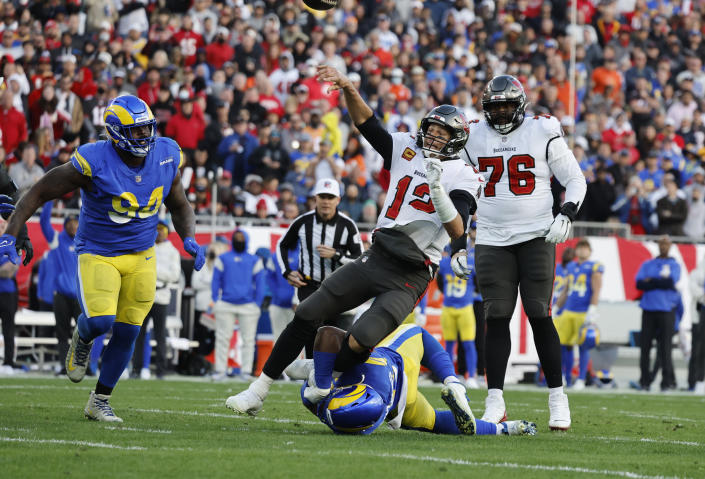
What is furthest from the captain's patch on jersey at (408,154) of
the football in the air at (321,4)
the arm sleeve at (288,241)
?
the arm sleeve at (288,241)

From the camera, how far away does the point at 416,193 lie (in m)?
Result: 6.65

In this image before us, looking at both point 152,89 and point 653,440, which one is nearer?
point 653,440

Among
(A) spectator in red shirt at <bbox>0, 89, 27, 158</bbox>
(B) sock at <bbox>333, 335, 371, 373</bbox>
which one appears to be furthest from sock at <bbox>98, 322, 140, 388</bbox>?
(A) spectator in red shirt at <bbox>0, 89, 27, 158</bbox>

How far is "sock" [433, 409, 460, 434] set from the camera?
6648mm

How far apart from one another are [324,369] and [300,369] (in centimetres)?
38

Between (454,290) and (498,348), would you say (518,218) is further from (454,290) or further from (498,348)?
(454,290)

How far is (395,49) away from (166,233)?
7.74 metres

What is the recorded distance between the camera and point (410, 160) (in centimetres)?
671

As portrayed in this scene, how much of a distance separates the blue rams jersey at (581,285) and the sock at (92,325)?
882 centimetres

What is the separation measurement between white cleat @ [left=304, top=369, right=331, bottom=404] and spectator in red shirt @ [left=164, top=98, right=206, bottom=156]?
10.4m

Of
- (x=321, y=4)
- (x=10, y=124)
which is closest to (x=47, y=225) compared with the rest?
(x=10, y=124)

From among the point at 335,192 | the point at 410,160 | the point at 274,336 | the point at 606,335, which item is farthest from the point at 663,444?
the point at 606,335

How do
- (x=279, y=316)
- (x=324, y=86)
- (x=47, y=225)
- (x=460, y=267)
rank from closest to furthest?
(x=460, y=267), (x=47, y=225), (x=279, y=316), (x=324, y=86)

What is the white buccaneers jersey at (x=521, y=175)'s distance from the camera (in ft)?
23.7
